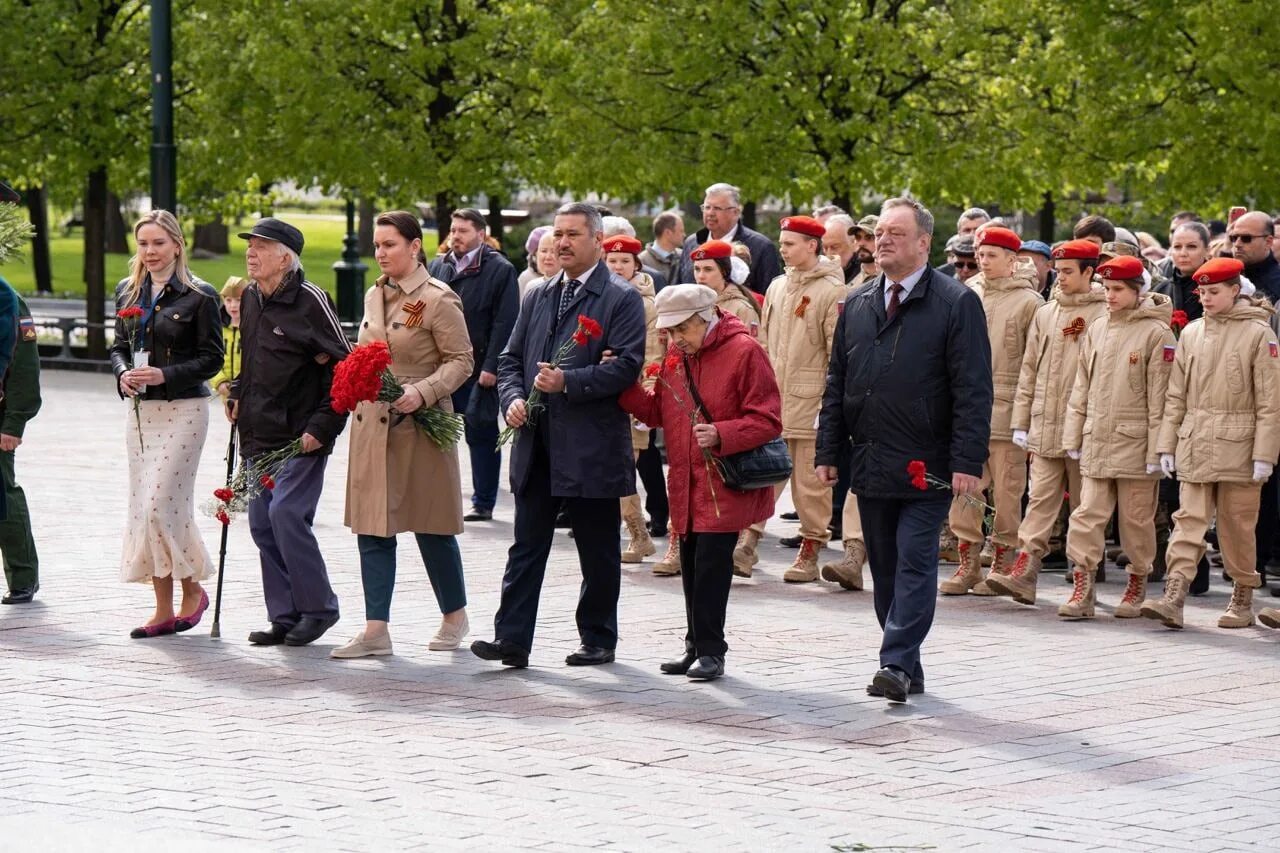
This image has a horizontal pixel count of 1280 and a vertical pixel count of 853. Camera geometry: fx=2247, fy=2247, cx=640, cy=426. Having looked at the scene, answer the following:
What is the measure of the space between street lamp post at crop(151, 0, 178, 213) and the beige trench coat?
12856 mm

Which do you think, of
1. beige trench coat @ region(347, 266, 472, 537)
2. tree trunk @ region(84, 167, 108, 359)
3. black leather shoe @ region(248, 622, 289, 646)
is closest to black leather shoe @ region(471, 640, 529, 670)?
beige trench coat @ region(347, 266, 472, 537)

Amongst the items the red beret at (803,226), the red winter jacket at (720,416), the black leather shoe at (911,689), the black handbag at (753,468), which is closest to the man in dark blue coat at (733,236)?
the red beret at (803,226)

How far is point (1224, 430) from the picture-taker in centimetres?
1112

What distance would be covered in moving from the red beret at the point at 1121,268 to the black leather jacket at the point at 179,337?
4.38 metres

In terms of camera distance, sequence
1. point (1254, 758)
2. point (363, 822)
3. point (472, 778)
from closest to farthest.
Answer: point (363, 822), point (472, 778), point (1254, 758)

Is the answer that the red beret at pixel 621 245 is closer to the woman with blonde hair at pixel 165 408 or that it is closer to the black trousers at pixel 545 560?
the woman with blonde hair at pixel 165 408

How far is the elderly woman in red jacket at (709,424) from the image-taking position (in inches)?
372

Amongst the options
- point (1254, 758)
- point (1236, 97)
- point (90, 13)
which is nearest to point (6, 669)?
point (1254, 758)

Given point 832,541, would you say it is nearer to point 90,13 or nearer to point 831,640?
point 831,640

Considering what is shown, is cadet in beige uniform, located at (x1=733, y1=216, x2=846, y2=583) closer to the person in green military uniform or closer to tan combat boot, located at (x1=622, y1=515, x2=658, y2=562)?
tan combat boot, located at (x1=622, y1=515, x2=658, y2=562)

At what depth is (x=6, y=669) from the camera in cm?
955

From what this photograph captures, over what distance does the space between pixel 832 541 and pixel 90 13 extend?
16.4 m

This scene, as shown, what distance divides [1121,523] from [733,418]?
2938 mm

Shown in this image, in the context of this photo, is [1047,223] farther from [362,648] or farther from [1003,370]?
[362,648]
